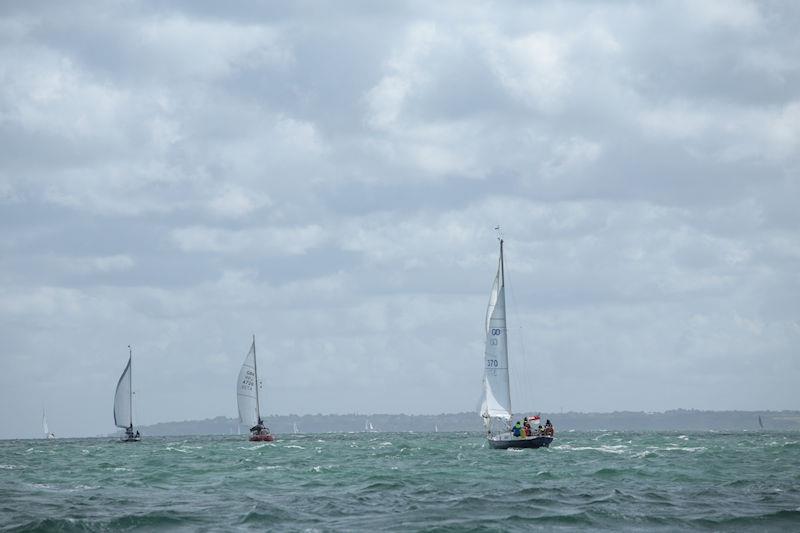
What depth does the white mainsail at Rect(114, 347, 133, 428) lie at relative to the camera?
501 feet

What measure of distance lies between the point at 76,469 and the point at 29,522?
36.9m

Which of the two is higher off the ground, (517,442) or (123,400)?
(123,400)

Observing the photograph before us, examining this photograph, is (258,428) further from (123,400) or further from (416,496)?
(416,496)

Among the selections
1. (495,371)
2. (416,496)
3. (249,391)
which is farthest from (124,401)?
(416,496)

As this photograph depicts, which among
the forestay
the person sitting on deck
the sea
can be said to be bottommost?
the person sitting on deck

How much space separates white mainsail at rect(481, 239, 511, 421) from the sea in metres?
15.6

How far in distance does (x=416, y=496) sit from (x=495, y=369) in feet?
146

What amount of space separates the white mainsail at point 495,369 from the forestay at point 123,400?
85.3 metres

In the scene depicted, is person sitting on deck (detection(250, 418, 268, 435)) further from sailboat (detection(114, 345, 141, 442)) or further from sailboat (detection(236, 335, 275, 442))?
sailboat (detection(114, 345, 141, 442))

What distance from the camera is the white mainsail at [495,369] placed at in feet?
285

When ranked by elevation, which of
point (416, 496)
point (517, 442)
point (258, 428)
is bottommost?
point (258, 428)

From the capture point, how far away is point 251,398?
135 meters

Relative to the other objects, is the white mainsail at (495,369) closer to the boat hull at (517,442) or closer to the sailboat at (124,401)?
the boat hull at (517,442)

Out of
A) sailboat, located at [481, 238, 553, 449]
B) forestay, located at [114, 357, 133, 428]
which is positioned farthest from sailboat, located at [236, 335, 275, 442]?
sailboat, located at [481, 238, 553, 449]
